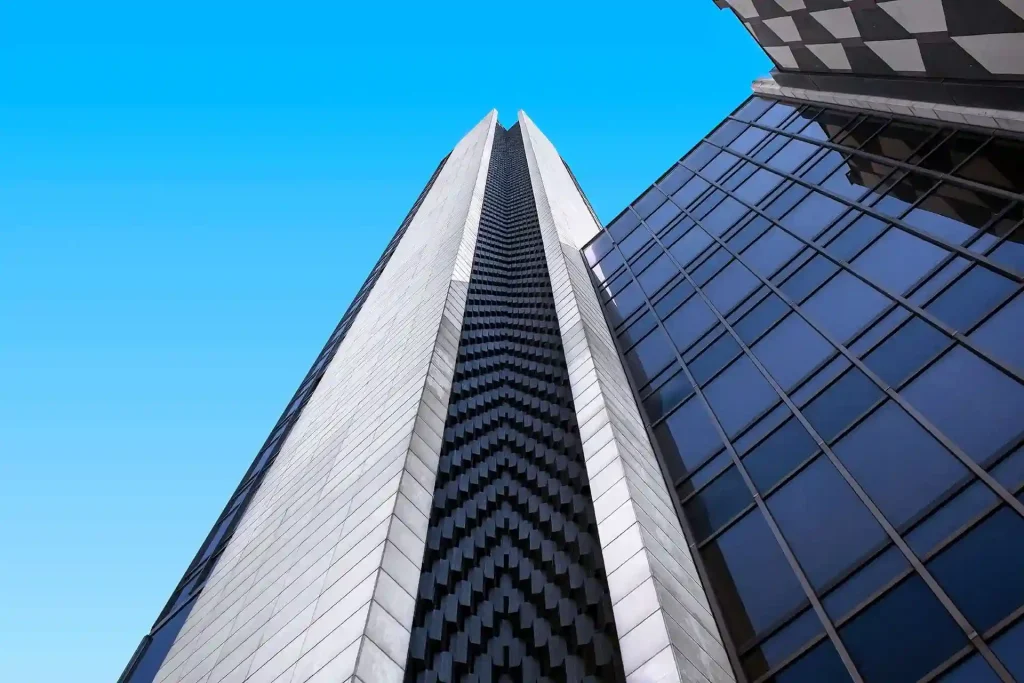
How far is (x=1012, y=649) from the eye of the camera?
7711 millimetres

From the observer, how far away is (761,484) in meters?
12.8

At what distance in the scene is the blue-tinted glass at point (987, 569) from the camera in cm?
823

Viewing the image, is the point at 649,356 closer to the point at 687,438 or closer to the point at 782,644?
the point at 687,438

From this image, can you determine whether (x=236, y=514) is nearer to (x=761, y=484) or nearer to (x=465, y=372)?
(x=465, y=372)

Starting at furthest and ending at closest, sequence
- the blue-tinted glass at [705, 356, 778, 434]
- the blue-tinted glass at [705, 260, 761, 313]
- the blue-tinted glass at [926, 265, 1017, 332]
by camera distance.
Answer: the blue-tinted glass at [705, 260, 761, 313]
the blue-tinted glass at [705, 356, 778, 434]
the blue-tinted glass at [926, 265, 1017, 332]

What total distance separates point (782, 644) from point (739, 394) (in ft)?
20.7

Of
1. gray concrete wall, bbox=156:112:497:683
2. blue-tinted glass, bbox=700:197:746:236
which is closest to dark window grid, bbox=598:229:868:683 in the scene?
blue-tinted glass, bbox=700:197:746:236

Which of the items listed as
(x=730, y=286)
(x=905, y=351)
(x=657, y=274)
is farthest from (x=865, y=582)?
(x=657, y=274)

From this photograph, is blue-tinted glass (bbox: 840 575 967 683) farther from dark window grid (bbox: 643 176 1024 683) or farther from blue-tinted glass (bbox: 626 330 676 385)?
blue-tinted glass (bbox: 626 330 676 385)

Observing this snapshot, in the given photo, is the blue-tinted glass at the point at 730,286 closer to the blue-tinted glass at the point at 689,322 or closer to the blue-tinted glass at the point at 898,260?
the blue-tinted glass at the point at 689,322

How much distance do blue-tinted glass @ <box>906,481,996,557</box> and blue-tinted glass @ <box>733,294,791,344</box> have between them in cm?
745

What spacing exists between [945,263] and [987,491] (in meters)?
5.99

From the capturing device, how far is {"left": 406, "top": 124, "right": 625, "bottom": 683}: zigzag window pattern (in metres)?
11.3

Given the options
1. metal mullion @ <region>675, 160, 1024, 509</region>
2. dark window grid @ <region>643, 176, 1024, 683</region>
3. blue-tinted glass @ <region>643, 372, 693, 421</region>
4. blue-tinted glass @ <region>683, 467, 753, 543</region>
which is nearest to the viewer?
dark window grid @ <region>643, 176, 1024, 683</region>
